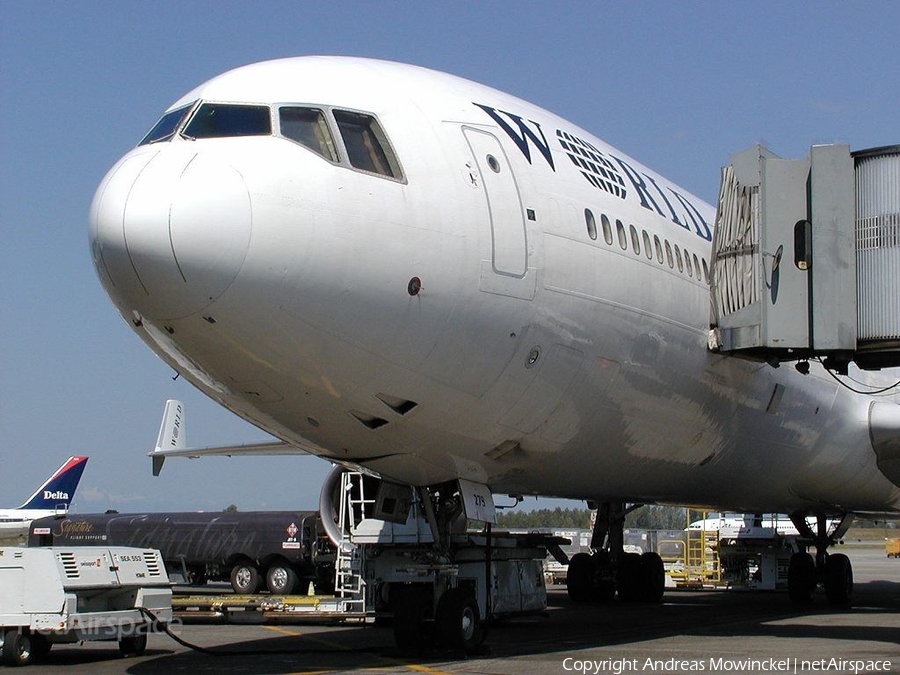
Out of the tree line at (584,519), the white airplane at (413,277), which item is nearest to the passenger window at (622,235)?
the white airplane at (413,277)

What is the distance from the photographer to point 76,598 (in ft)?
42.2

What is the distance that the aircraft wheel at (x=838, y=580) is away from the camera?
2227 cm

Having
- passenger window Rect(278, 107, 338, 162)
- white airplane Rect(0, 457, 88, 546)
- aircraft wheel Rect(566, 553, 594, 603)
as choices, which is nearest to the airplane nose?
passenger window Rect(278, 107, 338, 162)

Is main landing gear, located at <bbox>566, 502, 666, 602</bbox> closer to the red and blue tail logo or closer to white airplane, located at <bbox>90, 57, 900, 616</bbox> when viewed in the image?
white airplane, located at <bbox>90, 57, 900, 616</bbox>

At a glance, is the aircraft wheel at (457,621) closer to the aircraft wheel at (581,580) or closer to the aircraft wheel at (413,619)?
the aircraft wheel at (413,619)

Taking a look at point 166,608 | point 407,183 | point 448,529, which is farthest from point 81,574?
point 407,183

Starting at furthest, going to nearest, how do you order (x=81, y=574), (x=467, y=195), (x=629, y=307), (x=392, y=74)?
(x=81, y=574), (x=629, y=307), (x=392, y=74), (x=467, y=195)

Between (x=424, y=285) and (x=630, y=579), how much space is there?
1470cm

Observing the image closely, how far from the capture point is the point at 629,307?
40.4ft

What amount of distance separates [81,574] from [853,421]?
11.8m

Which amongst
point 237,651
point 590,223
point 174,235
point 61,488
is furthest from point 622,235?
point 61,488

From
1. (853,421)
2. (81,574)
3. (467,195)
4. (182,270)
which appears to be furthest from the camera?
(853,421)

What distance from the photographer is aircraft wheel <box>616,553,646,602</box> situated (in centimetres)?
2311

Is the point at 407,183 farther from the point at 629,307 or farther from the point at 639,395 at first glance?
the point at 639,395
